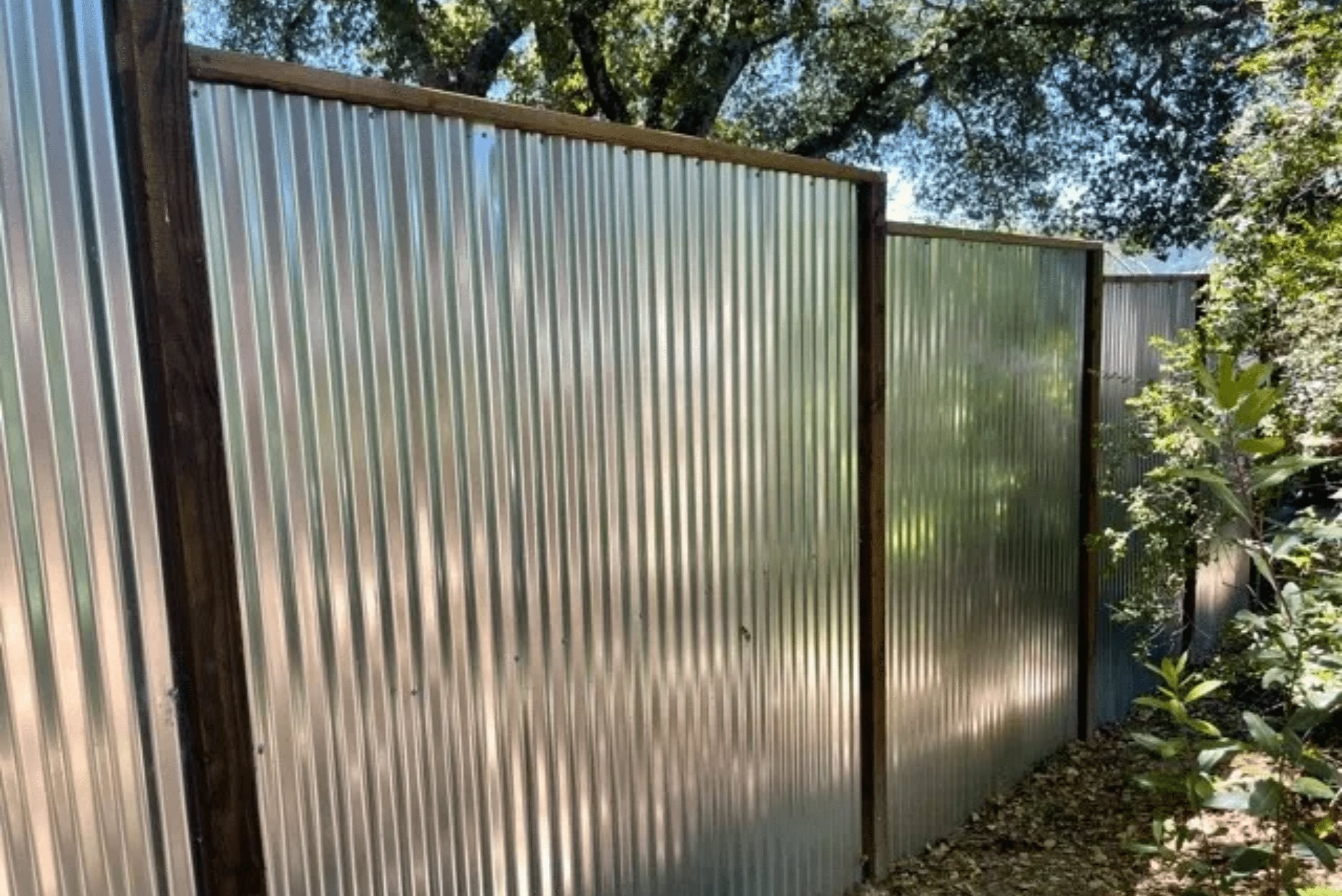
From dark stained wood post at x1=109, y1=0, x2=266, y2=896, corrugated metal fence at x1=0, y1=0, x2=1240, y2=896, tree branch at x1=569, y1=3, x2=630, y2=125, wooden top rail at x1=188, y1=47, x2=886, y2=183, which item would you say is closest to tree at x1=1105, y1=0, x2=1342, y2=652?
corrugated metal fence at x1=0, y1=0, x2=1240, y2=896

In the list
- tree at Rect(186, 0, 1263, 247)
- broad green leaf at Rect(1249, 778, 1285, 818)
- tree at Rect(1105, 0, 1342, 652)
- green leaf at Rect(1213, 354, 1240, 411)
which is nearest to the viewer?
broad green leaf at Rect(1249, 778, 1285, 818)

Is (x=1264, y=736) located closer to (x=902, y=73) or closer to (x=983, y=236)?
(x=983, y=236)

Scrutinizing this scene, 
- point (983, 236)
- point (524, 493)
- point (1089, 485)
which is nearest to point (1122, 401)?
point (1089, 485)

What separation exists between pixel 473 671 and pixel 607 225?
3.52ft

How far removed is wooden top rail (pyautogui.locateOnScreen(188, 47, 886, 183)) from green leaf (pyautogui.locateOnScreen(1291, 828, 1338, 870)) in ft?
7.10

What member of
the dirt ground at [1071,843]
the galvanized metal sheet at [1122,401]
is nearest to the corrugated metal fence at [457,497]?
the dirt ground at [1071,843]

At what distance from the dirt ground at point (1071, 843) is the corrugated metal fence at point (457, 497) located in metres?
0.29

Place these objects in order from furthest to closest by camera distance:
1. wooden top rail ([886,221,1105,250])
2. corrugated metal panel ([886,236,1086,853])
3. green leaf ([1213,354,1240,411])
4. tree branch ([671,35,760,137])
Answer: tree branch ([671,35,760,137]) → corrugated metal panel ([886,236,1086,853]) → wooden top rail ([886,221,1105,250]) → green leaf ([1213,354,1240,411])

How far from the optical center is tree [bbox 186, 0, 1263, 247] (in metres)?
8.77

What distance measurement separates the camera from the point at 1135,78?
982cm

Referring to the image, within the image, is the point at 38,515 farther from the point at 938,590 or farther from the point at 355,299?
the point at 938,590

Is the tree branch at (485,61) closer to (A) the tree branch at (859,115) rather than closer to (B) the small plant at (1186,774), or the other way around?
(A) the tree branch at (859,115)

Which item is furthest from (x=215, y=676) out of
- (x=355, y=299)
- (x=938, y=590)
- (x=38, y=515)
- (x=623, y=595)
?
(x=938, y=590)

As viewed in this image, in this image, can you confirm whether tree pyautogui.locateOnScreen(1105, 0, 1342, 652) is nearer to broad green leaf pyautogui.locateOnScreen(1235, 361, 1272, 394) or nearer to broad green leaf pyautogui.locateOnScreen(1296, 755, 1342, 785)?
broad green leaf pyautogui.locateOnScreen(1235, 361, 1272, 394)
